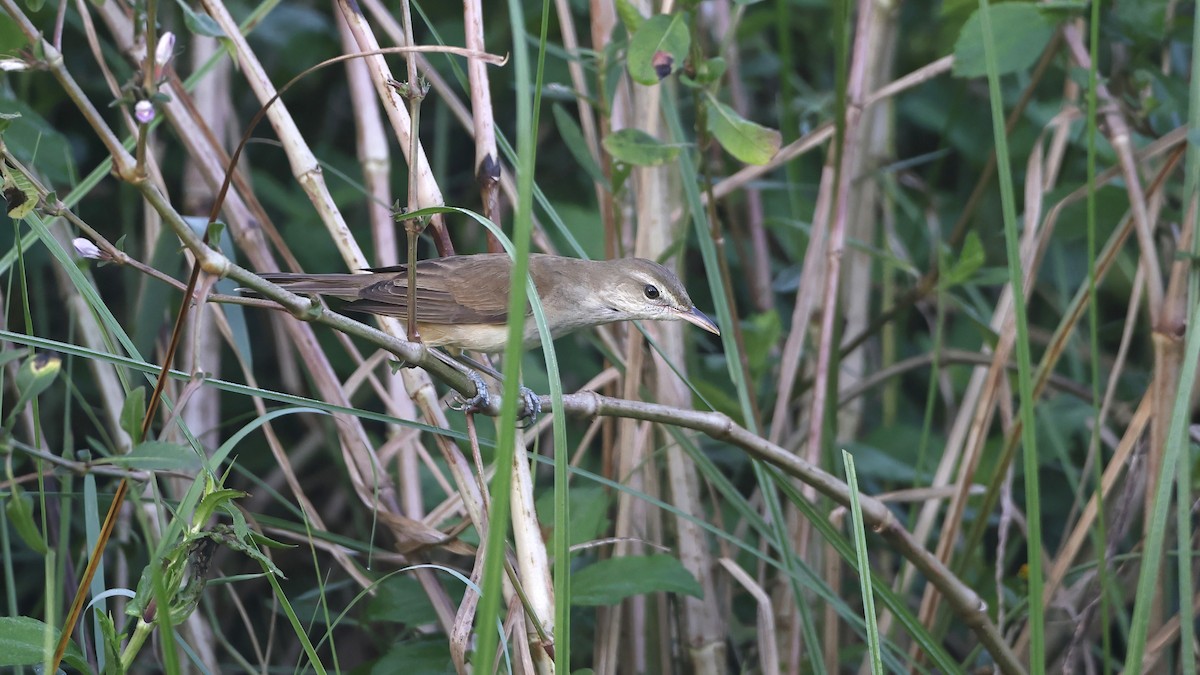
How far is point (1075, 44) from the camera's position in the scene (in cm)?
278

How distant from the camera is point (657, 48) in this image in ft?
6.79

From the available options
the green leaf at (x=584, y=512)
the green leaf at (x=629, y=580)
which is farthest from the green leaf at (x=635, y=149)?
the green leaf at (x=629, y=580)

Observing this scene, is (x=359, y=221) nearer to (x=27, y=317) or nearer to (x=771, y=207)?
(x=771, y=207)

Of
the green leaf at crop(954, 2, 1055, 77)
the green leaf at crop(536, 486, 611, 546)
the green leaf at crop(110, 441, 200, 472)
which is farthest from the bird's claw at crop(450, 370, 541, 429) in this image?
the green leaf at crop(954, 2, 1055, 77)

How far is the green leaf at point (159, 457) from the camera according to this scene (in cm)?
121

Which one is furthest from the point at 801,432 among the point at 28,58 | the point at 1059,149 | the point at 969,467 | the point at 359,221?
the point at 28,58

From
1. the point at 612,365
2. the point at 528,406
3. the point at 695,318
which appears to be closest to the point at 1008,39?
the point at 695,318

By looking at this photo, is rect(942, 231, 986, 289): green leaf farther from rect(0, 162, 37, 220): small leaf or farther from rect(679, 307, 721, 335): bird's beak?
rect(0, 162, 37, 220): small leaf

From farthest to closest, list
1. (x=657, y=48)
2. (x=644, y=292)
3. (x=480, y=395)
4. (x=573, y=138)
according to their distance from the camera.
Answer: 1. (x=644, y=292)
2. (x=573, y=138)
3. (x=657, y=48)
4. (x=480, y=395)

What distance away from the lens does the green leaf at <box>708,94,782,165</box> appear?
7.22 feet

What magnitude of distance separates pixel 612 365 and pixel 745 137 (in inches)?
26.8

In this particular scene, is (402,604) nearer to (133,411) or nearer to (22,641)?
(22,641)

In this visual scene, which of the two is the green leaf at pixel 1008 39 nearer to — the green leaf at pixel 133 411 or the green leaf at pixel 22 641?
the green leaf at pixel 133 411

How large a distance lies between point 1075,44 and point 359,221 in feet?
7.76
